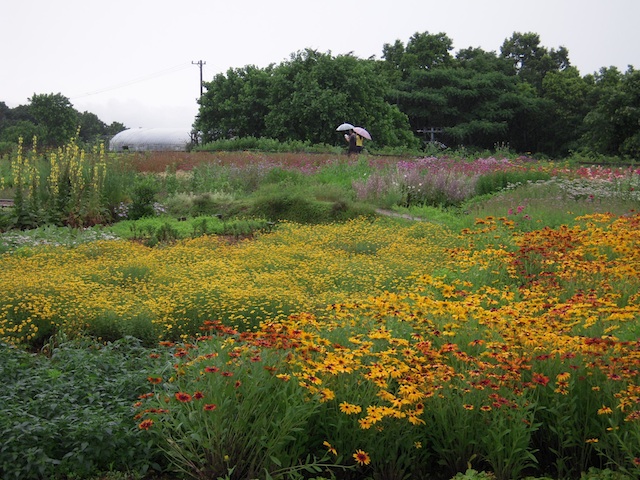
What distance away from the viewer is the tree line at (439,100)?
3488 cm

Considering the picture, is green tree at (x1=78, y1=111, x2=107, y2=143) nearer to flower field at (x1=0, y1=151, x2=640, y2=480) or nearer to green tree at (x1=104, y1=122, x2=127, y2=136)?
green tree at (x1=104, y1=122, x2=127, y2=136)

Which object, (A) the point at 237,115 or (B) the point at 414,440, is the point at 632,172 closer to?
(B) the point at 414,440

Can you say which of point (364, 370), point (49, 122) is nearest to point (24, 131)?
point (49, 122)

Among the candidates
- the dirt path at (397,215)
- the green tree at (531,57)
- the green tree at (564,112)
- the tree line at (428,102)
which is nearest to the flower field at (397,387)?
the dirt path at (397,215)

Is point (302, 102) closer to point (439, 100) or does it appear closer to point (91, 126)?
point (439, 100)

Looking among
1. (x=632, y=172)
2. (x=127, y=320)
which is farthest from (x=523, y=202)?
(x=127, y=320)

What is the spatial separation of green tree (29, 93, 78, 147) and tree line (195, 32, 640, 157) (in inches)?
748

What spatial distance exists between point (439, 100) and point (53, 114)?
3069 cm

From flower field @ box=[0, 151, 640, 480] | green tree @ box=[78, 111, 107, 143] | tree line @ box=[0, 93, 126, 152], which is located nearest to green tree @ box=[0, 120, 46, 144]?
tree line @ box=[0, 93, 126, 152]

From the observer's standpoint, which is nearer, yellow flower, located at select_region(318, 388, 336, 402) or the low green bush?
yellow flower, located at select_region(318, 388, 336, 402)

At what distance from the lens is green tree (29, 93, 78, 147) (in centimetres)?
5453

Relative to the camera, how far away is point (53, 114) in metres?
55.2

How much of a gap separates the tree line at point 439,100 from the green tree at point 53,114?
62.3 feet

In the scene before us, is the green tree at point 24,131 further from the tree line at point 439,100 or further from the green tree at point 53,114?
the tree line at point 439,100
